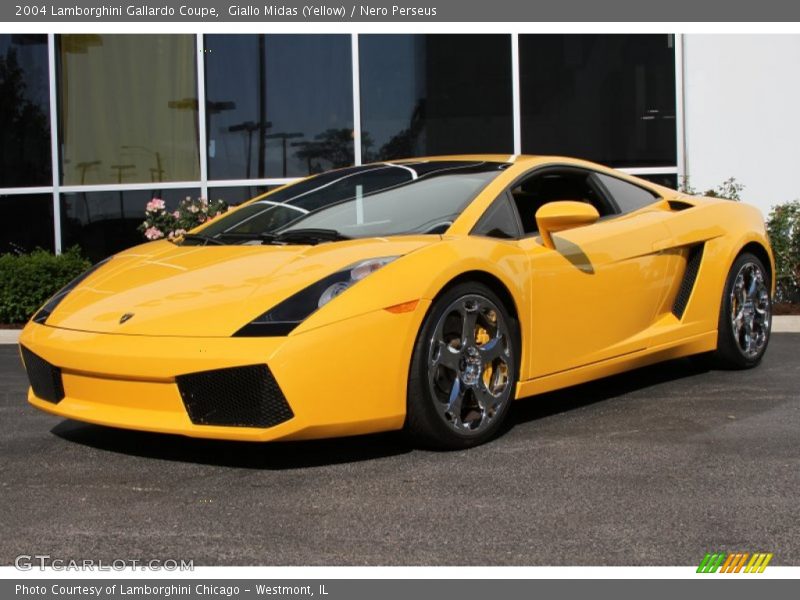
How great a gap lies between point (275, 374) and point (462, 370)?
2.94 feet

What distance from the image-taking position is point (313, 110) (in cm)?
1134

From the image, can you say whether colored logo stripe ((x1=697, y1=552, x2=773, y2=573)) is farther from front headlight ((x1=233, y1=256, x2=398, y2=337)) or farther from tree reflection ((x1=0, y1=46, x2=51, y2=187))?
tree reflection ((x1=0, y1=46, x2=51, y2=187))

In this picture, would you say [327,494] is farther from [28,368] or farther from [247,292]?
[28,368]

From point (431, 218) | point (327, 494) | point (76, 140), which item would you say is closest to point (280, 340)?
point (327, 494)

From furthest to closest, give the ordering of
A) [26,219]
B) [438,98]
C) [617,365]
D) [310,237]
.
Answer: [26,219] → [438,98] → [617,365] → [310,237]

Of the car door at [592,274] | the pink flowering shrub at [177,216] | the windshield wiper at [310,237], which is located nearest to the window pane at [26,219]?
the pink flowering shrub at [177,216]

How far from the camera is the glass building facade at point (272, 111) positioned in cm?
1098

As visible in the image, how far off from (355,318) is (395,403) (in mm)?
377

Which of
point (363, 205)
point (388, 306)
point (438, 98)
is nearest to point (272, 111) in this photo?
point (438, 98)

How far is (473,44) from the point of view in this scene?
11.2 meters

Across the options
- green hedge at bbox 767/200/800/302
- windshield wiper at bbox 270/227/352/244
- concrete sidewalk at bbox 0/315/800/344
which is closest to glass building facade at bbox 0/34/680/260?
green hedge at bbox 767/200/800/302

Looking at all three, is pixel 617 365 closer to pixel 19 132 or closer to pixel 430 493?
pixel 430 493

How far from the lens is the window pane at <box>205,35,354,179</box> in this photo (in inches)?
445

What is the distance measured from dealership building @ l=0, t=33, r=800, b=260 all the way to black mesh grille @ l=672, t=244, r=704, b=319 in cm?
500
